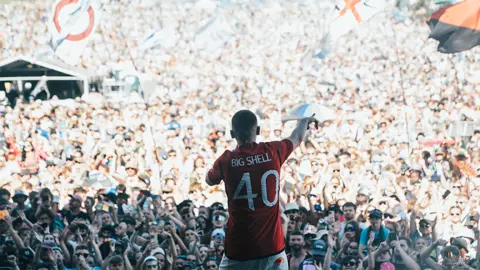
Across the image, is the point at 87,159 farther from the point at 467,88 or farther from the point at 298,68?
the point at 298,68

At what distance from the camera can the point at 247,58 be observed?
27.2 meters

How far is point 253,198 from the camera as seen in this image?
4398mm

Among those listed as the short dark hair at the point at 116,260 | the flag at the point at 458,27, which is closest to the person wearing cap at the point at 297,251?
the short dark hair at the point at 116,260

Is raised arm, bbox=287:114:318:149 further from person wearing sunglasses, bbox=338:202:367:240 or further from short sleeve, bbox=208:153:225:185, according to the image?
person wearing sunglasses, bbox=338:202:367:240

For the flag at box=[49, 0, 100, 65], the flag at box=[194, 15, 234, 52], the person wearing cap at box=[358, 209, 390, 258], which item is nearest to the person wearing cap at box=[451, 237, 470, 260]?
the person wearing cap at box=[358, 209, 390, 258]

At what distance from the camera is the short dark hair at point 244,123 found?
4.43 metres

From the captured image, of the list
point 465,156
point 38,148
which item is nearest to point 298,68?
point 38,148

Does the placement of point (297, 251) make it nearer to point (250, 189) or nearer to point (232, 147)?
point (250, 189)

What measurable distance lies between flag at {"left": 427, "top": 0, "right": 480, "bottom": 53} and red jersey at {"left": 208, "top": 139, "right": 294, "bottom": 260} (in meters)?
6.49

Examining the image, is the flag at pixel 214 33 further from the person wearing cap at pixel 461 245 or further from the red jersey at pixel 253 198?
the red jersey at pixel 253 198

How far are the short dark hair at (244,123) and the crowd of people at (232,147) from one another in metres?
2.39

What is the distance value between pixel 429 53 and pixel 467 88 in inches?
252

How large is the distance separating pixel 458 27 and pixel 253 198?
685 cm

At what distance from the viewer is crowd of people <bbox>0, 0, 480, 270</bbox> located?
727 centimetres
